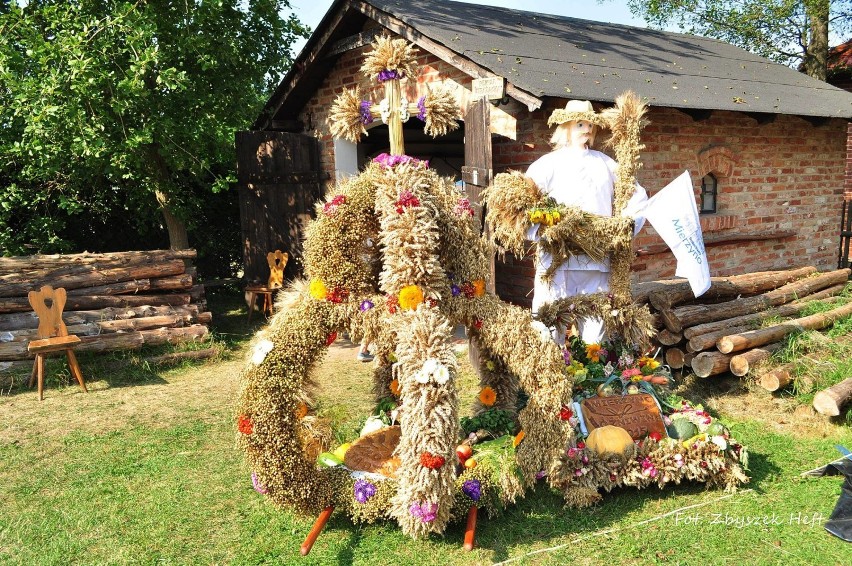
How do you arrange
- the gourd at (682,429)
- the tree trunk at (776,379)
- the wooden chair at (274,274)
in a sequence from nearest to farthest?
the gourd at (682,429)
the tree trunk at (776,379)
the wooden chair at (274,274)

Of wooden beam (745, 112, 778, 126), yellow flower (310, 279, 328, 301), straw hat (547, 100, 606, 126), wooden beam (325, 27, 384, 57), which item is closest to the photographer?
yellow flower (310, 279, 328, 301)

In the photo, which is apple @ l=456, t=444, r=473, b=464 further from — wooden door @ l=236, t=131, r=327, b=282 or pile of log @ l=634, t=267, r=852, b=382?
wooden door @ l=236, t=131, r=327, b=282

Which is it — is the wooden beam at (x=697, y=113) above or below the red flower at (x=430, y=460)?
above

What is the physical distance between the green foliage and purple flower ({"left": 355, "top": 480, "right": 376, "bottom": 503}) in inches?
32.3

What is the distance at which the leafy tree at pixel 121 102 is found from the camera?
7113 millimetres

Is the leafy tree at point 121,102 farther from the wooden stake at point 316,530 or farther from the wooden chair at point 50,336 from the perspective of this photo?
the wooden stake at point 316,530

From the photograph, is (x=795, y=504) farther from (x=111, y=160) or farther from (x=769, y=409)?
(x=111, y=160)

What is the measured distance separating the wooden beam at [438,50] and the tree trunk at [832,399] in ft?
9.96

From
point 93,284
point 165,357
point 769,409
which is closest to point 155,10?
point 93,284

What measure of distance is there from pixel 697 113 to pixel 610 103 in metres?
1.50

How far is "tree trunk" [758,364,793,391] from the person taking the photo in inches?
207

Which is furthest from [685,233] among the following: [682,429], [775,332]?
[775,332]

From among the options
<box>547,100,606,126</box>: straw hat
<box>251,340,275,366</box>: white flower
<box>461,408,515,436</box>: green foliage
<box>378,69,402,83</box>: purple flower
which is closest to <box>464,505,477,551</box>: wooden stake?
<box>461,408,515,436</box>: green foliage

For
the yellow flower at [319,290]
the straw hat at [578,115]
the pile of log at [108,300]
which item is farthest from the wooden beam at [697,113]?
the pile of log at [108,300]
